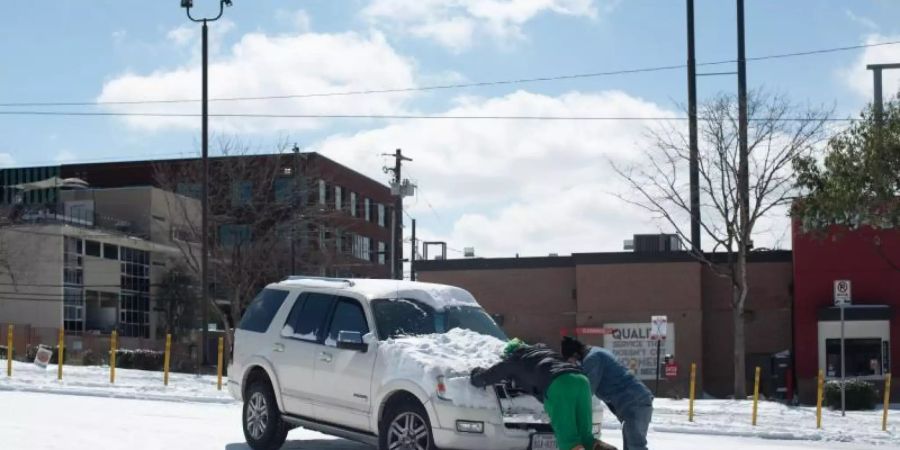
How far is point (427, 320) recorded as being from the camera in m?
12.9

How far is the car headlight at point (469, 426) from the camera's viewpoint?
11141 millimetres

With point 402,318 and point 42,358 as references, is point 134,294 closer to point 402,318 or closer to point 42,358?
point 42,358

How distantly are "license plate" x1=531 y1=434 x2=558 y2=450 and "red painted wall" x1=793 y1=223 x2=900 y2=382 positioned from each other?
88.6 feet

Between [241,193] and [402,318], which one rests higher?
[241,193]

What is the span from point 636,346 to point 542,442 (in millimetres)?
29434

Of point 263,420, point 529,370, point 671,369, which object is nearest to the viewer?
point 529,370

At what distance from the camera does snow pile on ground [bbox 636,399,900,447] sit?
67.3 ft

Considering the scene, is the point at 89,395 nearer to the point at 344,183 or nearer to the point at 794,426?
the point at 794,426

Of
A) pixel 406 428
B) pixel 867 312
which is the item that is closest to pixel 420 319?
pixel 406 428

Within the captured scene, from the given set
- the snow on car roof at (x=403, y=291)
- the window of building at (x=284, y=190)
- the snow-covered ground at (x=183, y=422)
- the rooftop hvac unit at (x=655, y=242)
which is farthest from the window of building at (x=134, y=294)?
the snow on car roof at (x=403, y=291)

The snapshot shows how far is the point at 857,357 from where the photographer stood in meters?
36.7

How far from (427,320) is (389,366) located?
3.66ft

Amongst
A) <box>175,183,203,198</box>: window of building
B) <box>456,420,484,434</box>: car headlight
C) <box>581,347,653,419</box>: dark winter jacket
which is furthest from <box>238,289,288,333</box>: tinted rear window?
<box>175,183,203,198</box>: window of building

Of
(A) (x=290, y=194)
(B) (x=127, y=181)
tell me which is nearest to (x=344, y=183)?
(B) (x=127, y=181)
